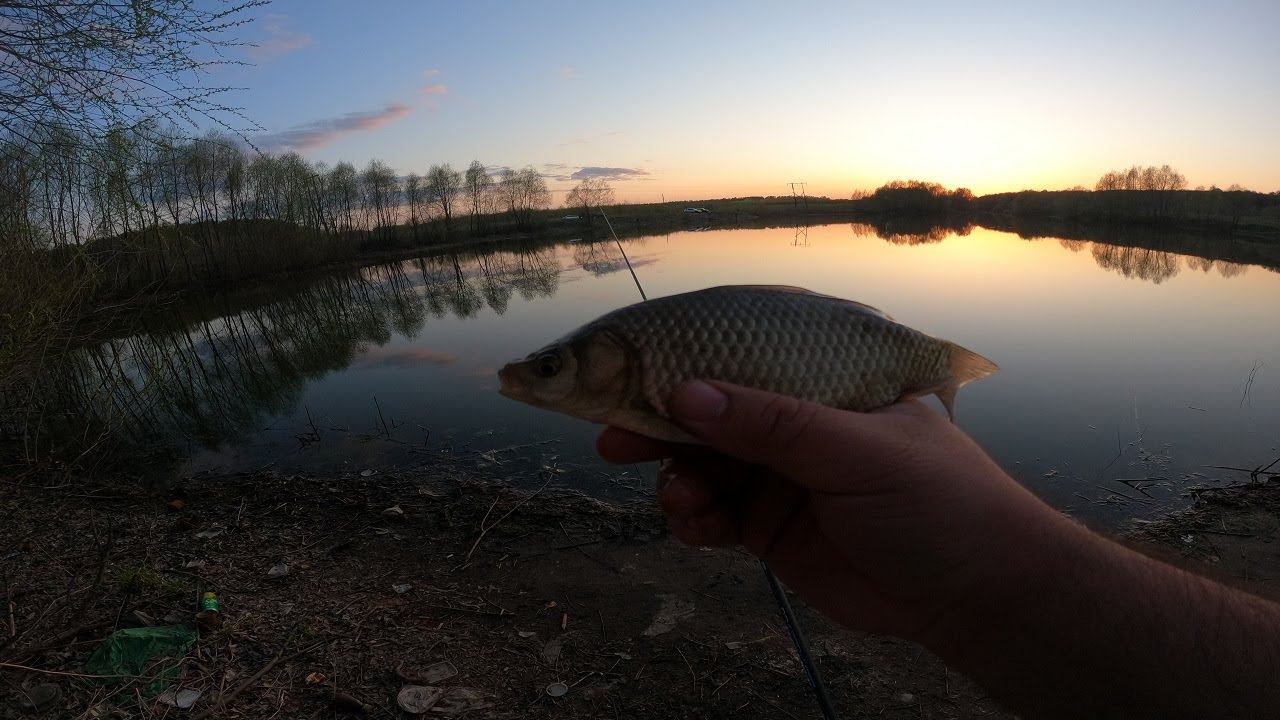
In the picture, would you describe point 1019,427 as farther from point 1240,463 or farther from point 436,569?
point 436,569

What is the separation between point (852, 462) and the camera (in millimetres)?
1829

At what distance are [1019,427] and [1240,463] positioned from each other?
2499 mm

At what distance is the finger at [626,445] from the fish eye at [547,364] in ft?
1.44

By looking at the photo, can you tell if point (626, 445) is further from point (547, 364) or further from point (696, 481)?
point (547, 364)

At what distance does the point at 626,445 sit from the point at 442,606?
3510 millimetres

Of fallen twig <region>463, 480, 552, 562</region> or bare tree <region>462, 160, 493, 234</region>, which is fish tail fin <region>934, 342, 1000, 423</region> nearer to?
fallen twig <region>463, 480, 552, 562</region>

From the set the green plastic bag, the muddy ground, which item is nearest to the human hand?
the muddy ground

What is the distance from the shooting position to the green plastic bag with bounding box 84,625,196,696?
3.60 meters

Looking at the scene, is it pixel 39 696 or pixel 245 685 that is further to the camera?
pixel 245 685

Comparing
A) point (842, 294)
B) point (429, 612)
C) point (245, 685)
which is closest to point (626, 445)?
point (245, 685)

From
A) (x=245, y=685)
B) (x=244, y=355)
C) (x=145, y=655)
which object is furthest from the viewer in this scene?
(x=244, y=355)

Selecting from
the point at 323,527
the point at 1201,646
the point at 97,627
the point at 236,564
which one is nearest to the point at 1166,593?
the point at 1201,646

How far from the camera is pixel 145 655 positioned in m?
3.85

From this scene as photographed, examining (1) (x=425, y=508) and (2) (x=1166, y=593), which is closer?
(2) (x=1166, y=593)
